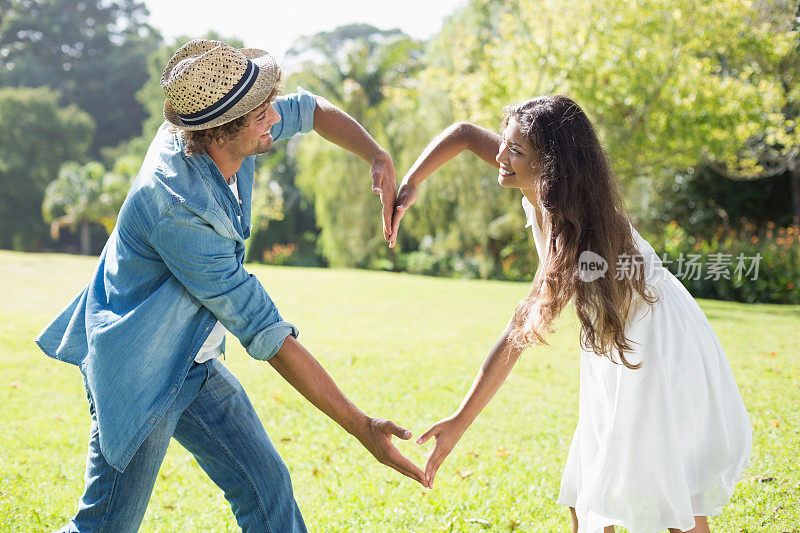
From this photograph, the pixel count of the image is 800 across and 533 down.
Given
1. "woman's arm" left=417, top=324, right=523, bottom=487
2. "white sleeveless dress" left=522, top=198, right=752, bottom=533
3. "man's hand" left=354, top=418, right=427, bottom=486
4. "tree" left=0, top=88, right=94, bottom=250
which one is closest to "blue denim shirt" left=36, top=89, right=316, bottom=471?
"man's hand" left=354, top=418, right=427, bottom=486

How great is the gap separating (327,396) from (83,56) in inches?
2382

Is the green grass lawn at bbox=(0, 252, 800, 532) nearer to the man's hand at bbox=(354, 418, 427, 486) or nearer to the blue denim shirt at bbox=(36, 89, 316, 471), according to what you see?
the man's hand at bbox=(354, 418, 427, 486)

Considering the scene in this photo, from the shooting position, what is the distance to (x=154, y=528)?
3.59 m

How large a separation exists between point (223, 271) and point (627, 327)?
56.7 inches

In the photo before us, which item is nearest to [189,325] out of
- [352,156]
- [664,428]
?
[664,428]

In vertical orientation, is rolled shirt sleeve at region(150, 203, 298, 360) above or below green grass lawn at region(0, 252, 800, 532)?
above

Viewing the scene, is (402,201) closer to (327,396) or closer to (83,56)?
(327,396)

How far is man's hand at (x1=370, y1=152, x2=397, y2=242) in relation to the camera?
10.0 feet

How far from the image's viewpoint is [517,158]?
2.61 meters

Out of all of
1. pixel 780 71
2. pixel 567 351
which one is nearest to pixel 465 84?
pixel 780 71

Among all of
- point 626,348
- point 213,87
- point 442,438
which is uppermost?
point 213,87

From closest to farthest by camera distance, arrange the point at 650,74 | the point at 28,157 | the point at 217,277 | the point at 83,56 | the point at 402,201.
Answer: the point at 217,277
the point at 402,201
the point at 650,74
the point at 28,157
the point at 83,56

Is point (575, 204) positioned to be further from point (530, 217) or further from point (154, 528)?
point (154, 528)

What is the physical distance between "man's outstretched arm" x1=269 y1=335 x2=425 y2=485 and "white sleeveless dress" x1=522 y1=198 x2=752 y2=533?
0.78 metres
